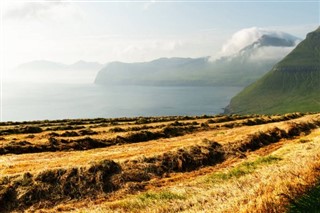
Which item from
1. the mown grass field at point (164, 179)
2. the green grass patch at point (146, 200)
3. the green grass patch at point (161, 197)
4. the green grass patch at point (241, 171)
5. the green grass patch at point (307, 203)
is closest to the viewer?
the green grass patch at point (307, 203)

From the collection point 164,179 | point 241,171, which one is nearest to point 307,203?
point 241,171

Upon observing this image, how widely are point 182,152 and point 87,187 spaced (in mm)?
8351

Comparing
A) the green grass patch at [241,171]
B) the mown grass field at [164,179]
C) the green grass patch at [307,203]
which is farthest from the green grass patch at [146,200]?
the green grass patch at [307,203]

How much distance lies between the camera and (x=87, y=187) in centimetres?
2058

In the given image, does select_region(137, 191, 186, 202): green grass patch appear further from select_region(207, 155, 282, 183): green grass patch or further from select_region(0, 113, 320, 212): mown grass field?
select_region(207, 155, 282, 183): green grass patch

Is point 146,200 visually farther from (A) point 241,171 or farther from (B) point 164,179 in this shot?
(A) point 241,171

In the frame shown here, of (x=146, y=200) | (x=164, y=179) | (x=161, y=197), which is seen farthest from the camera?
(x=164, y=179)

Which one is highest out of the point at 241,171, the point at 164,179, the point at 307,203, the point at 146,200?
the point at 307,203

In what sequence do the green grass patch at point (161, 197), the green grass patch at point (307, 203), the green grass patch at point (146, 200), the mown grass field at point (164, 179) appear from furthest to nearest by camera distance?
the green grass patch at point (161, 197) → the green grass patch at point (146, 200) → the mown grass field at point (164, 179) → the green grass patch at point (307, 203)

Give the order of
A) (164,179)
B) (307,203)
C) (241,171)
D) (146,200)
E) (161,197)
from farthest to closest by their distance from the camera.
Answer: (164,179) < (241,171) < (161,197) < (146,200) < (307,203)

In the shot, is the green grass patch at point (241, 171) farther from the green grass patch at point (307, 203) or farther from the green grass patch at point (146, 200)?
the green grass patch at point (307, 203)

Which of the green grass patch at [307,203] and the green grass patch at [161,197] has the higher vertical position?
the green grass patch at [307,203]

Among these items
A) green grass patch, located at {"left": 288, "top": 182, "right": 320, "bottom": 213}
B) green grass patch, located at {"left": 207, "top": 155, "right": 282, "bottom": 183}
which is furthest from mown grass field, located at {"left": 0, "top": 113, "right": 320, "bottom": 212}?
green grass patch, located at {"left": 288, "top": 182, "right": 320, "bottom": 213}

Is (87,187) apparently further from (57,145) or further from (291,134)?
(291,134)
